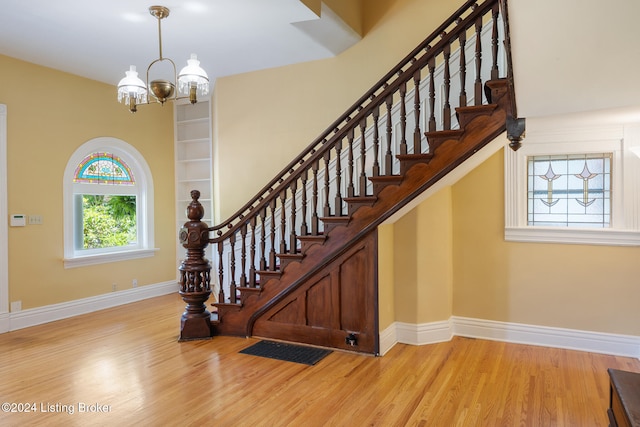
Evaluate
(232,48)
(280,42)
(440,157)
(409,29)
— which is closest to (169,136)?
(232,48)

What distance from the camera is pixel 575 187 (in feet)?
13.1

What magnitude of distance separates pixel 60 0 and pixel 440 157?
11.0 feet

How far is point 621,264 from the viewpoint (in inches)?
147

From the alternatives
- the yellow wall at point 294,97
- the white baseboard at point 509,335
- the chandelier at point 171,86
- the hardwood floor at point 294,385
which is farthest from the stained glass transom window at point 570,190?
the chandelier at point 171,86

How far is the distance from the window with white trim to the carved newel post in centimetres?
304

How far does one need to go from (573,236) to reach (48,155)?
5.80m

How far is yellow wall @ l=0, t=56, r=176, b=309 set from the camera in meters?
4.76

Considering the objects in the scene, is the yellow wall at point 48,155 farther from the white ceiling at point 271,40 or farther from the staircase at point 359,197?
the staircase at point 359,197

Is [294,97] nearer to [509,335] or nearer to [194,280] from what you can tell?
[194,280]

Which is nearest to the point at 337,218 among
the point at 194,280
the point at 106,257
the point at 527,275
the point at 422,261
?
the point at 422,261

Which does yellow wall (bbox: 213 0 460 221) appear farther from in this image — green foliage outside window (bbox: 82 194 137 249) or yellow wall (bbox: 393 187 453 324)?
yellow wall (bbox: 393 187 453 324)

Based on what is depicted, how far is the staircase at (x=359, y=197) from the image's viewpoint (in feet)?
10.6

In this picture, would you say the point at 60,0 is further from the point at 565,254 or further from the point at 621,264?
the point at 621,264

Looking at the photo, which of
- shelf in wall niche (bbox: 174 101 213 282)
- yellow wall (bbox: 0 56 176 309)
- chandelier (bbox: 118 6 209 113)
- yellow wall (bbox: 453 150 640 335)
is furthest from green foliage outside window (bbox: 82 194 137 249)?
yellow wall (bbox: 453 150 640 335)
